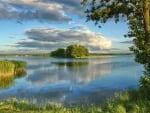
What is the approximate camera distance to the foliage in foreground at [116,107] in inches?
591

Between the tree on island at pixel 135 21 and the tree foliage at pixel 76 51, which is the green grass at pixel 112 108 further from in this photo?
the tree foliage at pixel 76 51

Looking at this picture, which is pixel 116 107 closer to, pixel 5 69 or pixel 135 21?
pixel 135 21

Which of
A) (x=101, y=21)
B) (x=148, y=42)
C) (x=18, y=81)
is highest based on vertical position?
(x=101, y=21)

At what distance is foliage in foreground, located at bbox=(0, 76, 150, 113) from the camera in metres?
15.0

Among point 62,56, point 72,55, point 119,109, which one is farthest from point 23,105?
point 62,56

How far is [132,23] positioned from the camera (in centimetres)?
1836

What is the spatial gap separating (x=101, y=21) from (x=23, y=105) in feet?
19.6

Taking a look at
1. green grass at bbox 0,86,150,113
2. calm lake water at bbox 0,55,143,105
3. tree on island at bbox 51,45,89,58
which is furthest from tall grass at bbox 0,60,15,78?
tree on island at bbox 51,45,89,58

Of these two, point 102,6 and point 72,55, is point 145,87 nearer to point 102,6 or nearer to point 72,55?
point 102,6

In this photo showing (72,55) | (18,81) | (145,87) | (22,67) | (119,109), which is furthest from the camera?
(72,55)

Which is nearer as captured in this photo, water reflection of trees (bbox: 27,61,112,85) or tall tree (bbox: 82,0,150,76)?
tall tree (bbox: 82,0,150,76)

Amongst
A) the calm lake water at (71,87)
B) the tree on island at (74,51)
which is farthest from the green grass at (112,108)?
the tree on island at (74,51)

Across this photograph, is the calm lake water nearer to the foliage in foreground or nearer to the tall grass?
the tall grass

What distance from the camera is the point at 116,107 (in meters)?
15.4
